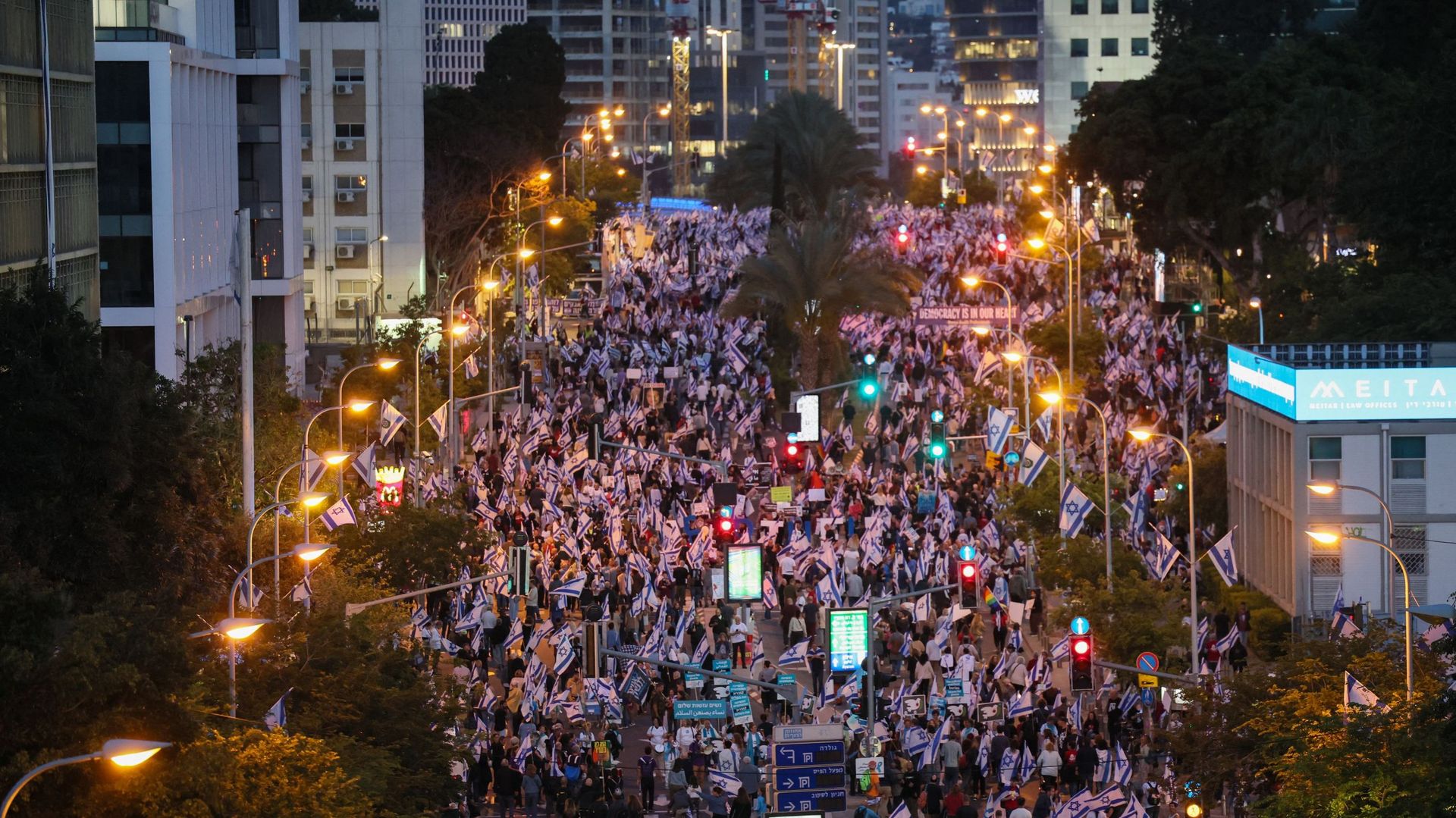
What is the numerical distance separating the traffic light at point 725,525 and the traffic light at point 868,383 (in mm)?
13212

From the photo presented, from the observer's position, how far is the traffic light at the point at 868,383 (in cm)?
5306

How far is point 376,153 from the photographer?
276ft

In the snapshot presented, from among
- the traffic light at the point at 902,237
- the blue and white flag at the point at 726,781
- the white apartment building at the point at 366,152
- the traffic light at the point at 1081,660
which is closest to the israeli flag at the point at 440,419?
the blue and white flag at the point at 726,781

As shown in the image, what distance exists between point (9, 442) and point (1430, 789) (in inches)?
582

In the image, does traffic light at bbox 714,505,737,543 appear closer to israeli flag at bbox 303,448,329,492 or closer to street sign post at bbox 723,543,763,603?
street sign post at bbox 723,543,763,603

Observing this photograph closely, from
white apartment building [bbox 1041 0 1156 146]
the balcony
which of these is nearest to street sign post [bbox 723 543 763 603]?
the balcony

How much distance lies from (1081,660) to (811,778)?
5.16m

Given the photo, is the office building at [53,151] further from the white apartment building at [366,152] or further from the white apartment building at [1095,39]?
the white apartment building at [1095,39]

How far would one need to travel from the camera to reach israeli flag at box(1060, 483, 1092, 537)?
36.7 meters

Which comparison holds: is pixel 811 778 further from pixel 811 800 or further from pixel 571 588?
pixel 571 588

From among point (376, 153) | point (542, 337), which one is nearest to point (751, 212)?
point (376, 153)

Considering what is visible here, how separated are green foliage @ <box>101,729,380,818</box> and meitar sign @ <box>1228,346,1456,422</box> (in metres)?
21.3

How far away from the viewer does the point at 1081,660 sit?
99.3 ft

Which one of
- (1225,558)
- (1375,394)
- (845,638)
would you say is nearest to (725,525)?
(845,638)
